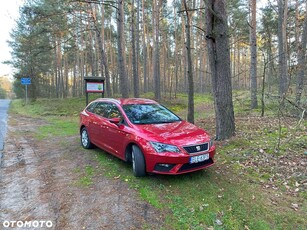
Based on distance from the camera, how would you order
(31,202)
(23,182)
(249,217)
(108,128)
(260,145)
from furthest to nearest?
(260,145)
(108,128)
(23,182)
(31,202)
(249,217)

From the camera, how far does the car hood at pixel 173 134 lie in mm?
4284

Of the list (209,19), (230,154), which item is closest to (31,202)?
(230,154)

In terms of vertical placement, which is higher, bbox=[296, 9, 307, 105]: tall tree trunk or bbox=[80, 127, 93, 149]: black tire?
bbox=[296, 9, 307, 105]: tall tree trunk

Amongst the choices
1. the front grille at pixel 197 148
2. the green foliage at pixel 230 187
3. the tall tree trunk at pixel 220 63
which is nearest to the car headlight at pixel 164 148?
the front grille at pixel 197 148

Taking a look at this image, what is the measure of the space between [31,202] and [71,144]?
3884mm

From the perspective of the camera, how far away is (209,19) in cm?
647

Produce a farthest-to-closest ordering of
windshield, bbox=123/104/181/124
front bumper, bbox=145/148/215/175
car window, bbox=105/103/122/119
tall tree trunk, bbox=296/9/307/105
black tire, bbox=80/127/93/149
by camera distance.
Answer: tall tree trunk, bbox=296/9/307/105
black tire, bbox=80/127/93/149
car window, bbox=105/103/122/119
windshield, bbox=123/104/181/124
front bumper, bbox=145/148/215/175

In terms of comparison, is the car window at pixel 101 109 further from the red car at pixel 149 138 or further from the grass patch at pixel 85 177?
the grass patch at pixel 85 177

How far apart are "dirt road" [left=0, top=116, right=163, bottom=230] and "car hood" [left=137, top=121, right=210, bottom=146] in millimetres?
1059

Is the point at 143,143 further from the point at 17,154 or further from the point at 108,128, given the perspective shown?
the point at 17,154

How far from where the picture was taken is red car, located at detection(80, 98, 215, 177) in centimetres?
418

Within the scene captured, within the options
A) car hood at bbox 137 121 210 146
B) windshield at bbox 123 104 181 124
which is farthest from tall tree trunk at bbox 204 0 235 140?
car hood at bbox 137 121 210 146

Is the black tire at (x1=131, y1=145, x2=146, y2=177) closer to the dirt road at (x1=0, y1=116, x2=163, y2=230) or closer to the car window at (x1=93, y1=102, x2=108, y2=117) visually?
the dirt road at (x1=0, y1=116, x2=163, y2=230)

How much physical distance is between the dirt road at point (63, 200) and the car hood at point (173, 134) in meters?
1.06
